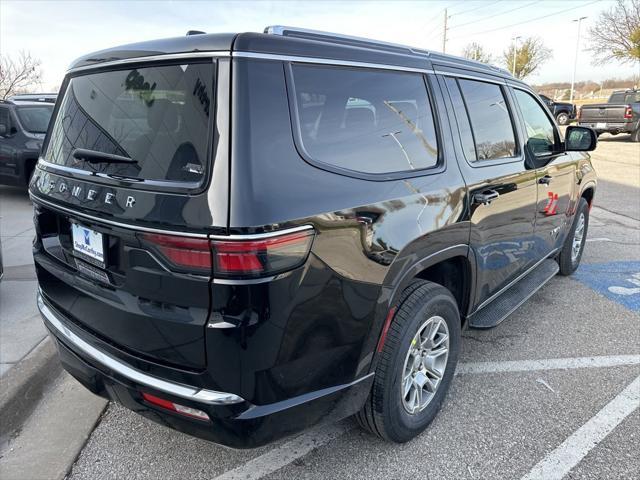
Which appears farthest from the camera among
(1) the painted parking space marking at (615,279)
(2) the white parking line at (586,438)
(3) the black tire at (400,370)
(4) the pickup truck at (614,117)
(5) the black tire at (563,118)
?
(5) the black tire at (563,118)

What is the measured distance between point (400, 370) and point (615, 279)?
3750 mm

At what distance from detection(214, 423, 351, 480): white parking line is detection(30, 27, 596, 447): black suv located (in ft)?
1.09

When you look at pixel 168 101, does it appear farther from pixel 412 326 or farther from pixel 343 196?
pixel 412 326

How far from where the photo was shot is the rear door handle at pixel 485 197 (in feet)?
9.14

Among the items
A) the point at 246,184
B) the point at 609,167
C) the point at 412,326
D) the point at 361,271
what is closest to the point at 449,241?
the point at 412,326

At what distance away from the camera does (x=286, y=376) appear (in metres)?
1.85

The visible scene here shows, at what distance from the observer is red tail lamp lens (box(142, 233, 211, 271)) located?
168 cm

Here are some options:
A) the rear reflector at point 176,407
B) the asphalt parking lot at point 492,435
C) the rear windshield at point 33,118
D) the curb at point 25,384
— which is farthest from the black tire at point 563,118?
the rear reflector at point 176,407

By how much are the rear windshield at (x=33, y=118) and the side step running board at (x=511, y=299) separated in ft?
28.2

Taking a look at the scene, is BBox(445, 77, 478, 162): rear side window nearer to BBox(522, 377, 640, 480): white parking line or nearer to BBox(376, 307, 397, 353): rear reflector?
BBox(376, 307, 397, 353): rear reflector

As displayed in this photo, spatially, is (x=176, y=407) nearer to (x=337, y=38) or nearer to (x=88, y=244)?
(x=88, y=244)

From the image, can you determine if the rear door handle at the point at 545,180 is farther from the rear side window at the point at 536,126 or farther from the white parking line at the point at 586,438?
the white parking line at the point at 586,438

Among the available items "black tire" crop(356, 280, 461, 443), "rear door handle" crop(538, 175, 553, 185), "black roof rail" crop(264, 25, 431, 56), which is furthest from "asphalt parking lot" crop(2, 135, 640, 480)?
"black roof rail" crop(264, 25, 431, 56)

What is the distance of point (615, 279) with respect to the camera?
16.4ft
